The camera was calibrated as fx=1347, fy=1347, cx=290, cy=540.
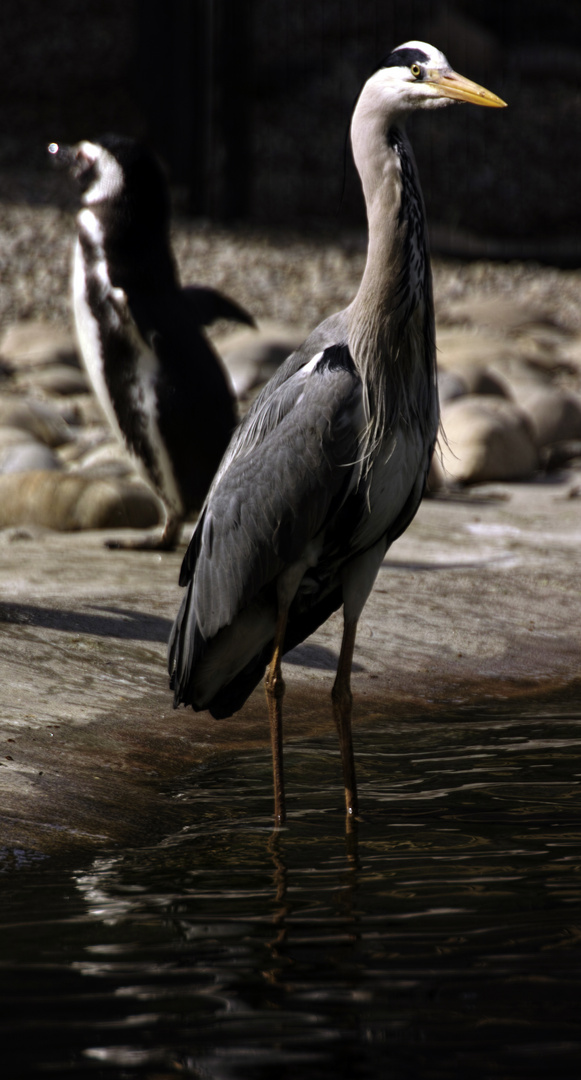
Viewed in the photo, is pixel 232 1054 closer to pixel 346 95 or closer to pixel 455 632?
pixel 455 632

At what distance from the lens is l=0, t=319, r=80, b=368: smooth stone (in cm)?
1318

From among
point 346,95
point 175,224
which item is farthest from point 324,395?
point 346,95

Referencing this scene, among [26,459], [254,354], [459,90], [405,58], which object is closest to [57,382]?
[254,354]

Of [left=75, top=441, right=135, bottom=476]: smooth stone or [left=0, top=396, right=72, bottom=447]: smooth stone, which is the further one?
[left=0, top=396, right=72, bottom=447]: smooth stone

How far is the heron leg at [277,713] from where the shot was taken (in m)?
3.90

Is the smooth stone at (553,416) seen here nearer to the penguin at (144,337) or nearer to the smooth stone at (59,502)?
the smooth stone at (59,502)

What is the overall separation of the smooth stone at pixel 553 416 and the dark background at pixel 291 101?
6204 mm

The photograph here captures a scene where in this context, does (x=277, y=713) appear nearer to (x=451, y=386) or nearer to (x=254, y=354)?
(x=451, y=386)

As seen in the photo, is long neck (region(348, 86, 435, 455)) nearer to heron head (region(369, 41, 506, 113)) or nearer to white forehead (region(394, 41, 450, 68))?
heron head (region(369, 41, 506, 113))

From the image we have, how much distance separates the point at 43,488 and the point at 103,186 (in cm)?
179

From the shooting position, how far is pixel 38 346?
44.0ft

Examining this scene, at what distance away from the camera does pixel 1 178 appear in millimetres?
17547

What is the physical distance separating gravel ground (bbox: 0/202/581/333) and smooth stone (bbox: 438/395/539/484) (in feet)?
15.9

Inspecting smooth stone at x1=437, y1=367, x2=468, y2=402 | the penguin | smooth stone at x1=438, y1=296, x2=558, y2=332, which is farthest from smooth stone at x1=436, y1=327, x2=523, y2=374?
the penguin
